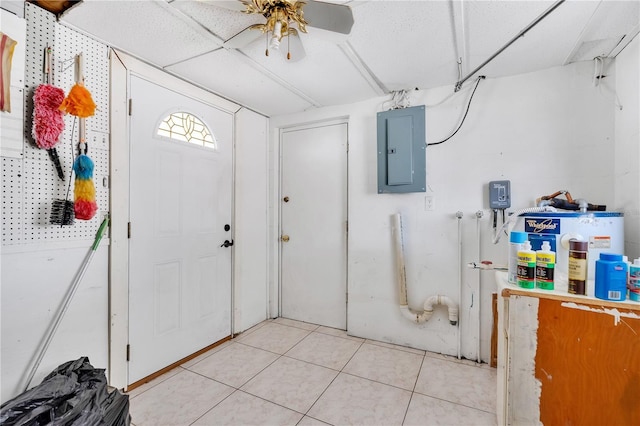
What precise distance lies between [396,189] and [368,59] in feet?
3.71

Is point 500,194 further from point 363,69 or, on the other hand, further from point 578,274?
point 363,69

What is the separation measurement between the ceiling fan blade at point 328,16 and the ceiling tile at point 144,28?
76cm

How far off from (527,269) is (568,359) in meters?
0.38

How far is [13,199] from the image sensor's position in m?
1.46

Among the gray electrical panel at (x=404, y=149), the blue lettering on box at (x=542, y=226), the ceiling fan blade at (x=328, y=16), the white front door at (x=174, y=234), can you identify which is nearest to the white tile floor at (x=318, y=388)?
the white front door at (x=174, y=234)

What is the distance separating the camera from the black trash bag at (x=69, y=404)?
112 cm

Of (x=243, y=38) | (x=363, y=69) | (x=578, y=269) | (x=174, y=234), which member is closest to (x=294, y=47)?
(x=243, y=38)

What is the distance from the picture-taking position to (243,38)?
5.58ft

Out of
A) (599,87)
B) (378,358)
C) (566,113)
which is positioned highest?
(599,87)

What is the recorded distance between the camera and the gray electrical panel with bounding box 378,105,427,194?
249 cm

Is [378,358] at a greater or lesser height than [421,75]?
lesser

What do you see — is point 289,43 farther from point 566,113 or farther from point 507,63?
point 566,113

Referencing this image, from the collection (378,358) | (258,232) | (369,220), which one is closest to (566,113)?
(369,220)

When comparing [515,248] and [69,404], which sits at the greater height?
[515,248]
